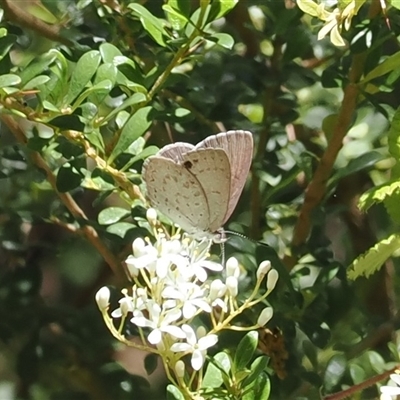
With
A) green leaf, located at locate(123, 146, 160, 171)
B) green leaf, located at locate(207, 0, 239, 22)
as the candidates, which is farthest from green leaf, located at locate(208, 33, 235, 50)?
green leaf, located at locate(123, 146, 160, 171)

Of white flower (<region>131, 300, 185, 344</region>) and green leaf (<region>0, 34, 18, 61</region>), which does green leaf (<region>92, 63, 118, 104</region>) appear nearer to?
green leaf (<region>0, 34, 18, 61</region>)

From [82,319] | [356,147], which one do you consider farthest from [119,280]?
[356,147]

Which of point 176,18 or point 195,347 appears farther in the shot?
point 176,18

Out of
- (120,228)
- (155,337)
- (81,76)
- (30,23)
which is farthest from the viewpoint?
(30,23)

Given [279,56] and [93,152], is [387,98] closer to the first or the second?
[279,56]

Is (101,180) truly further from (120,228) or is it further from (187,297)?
(187,297)

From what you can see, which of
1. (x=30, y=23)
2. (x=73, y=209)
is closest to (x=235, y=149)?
(x=73, y=209)

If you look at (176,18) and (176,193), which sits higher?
(176,18)
